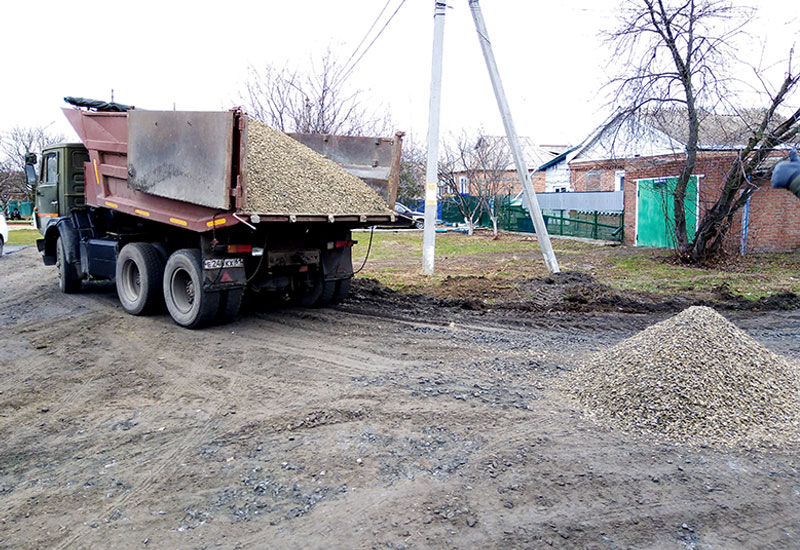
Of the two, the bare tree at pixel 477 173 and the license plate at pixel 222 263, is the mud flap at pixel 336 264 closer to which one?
the license plate at pixel 222 263

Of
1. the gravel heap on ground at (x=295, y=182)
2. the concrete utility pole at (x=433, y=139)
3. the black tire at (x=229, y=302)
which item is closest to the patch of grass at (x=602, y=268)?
the concrete utility pole at (x=433, y=139)

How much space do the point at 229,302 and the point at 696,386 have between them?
5.71 m

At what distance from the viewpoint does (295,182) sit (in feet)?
28.0

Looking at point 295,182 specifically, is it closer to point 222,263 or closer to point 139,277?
point 222,263

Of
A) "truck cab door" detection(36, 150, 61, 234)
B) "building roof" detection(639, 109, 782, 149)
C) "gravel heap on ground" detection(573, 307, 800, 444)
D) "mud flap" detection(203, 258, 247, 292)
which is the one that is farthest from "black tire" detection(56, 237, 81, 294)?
"building roof" detection(639, 109, 782, 149)

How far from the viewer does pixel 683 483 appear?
13.5ft

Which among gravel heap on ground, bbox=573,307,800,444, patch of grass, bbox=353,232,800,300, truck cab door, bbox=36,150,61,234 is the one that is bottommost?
gravel heap on ground, bbox=573,307,800,444

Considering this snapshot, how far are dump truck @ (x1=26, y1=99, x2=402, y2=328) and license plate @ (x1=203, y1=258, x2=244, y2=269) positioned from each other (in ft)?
0.04

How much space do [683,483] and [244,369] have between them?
14.3 feet

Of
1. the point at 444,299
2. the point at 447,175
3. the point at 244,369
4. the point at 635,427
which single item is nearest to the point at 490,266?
the point at 444,299

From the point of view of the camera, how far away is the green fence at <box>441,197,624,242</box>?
74.9ft

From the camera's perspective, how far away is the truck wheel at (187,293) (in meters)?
8.26

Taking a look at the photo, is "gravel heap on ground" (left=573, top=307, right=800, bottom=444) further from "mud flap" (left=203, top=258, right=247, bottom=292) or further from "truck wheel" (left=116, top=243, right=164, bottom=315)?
"truck wheel" (left=116, top=243, right=164, bottom=315)

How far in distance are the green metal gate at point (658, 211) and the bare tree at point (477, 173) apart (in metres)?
6.72
